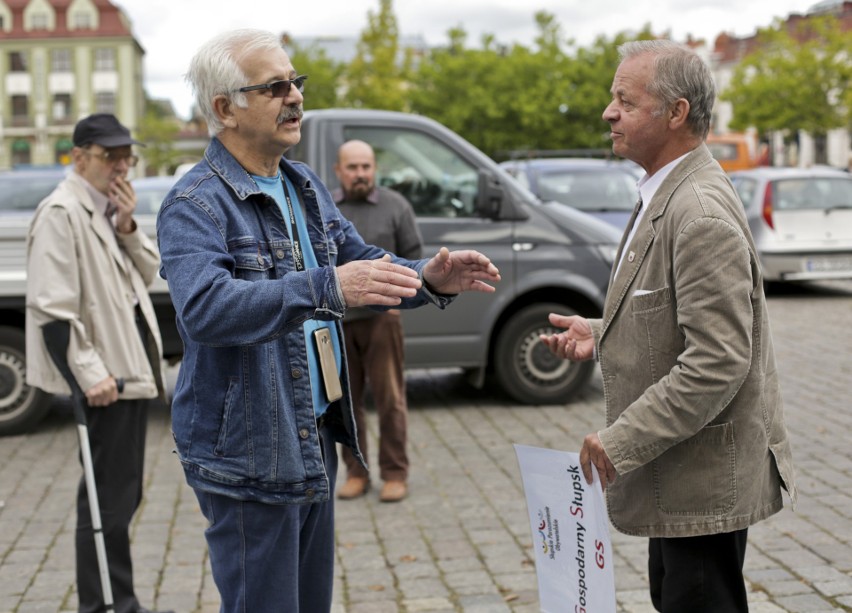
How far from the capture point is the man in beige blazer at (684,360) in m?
2.77

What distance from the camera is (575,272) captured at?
29.0 feet

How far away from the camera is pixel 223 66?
2.83 m

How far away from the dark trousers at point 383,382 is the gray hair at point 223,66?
12.3 feet

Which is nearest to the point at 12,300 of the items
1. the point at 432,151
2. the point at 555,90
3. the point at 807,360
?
the point at 432,151

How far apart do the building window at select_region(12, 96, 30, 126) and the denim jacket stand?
293ft

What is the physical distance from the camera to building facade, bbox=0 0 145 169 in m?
86.2

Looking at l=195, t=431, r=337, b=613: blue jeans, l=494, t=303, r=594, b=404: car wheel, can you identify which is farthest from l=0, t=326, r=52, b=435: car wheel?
l=195, t=431, r=337, b=613: blue jeans

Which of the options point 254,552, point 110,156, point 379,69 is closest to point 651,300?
point 254,552

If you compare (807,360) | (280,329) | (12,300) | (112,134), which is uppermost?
(112,134)

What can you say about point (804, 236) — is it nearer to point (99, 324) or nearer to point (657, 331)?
point (99, 324)

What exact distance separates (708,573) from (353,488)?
3717 mm

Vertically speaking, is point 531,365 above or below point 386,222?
below

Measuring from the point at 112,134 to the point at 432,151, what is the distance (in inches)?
167

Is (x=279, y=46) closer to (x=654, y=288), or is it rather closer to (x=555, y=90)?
(x=654, y=288)
